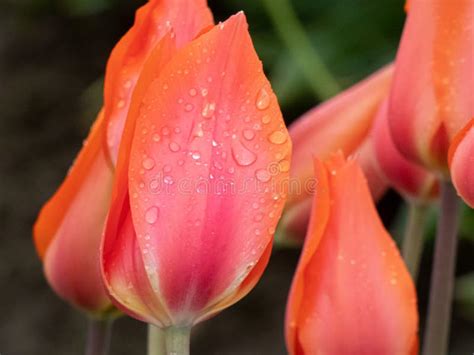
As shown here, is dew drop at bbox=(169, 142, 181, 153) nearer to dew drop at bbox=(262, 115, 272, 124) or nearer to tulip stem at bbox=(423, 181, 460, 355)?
dew drop at bbox=(262, 115, 272, 124)

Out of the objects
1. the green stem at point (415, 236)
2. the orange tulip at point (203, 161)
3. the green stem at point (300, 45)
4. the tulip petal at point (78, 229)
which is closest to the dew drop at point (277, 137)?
the orange tulip at point (203, 161)

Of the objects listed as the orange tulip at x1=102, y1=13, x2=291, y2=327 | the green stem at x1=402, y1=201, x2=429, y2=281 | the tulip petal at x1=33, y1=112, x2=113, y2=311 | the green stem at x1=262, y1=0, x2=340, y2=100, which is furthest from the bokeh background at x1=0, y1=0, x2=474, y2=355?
the orange tulip at x1=102, y1=13, x2=291, y2=327

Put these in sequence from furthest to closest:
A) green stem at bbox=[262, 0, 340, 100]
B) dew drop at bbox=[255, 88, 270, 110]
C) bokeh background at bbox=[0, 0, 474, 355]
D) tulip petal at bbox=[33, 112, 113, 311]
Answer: bokeh background at bbox=[0, 0, 474, 355] → green stem at bbox=[262, 0, 340, 100] → tulip petal at bbox=[33, 112, 113, 311] → dew drop at bbox=[255, 88, 270, 110]

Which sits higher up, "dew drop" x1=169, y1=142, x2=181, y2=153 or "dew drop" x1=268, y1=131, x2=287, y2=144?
"dew drop" x1=169, y1=142, x2=181, y2=153

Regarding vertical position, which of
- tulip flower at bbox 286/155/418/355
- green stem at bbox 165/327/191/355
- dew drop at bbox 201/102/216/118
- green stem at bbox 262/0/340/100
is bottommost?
green stem at bbox 262/0/340/100

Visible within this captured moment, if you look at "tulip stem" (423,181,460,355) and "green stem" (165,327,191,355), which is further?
"tulip stem" (423,181,460,355)

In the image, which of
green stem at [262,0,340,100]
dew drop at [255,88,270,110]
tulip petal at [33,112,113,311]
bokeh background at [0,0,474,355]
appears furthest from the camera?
bokeh background at [0,0,474,355]

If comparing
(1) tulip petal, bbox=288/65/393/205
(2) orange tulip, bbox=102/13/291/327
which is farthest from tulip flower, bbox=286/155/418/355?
(1) tulip petal, bbox=288/65/393/205

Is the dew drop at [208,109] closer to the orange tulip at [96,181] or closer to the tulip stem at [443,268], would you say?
the orange tulip at [96,181]
